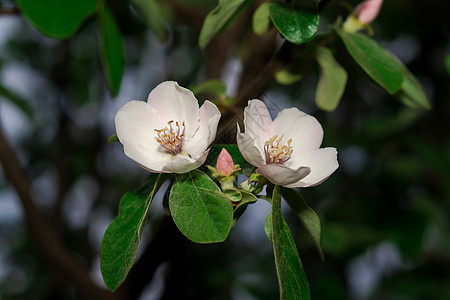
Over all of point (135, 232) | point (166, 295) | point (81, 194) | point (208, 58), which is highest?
point (135, 232)

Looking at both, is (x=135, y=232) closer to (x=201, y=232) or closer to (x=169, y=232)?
(x=201, y=232)

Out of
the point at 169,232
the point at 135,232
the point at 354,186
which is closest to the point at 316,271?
the point at 354,186

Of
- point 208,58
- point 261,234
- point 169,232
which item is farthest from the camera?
point 261,234

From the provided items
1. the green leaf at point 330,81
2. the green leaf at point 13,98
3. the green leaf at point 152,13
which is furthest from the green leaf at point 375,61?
the green leaf at point 13,98

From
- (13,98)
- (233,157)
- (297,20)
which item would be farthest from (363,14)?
(13,98)

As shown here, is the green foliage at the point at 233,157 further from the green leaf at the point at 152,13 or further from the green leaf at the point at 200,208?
the green leaf at the point at 152,13

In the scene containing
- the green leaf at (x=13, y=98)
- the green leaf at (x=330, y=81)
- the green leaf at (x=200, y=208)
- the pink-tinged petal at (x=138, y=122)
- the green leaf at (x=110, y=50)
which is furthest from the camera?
the green leaf at (x=13, y=98)
